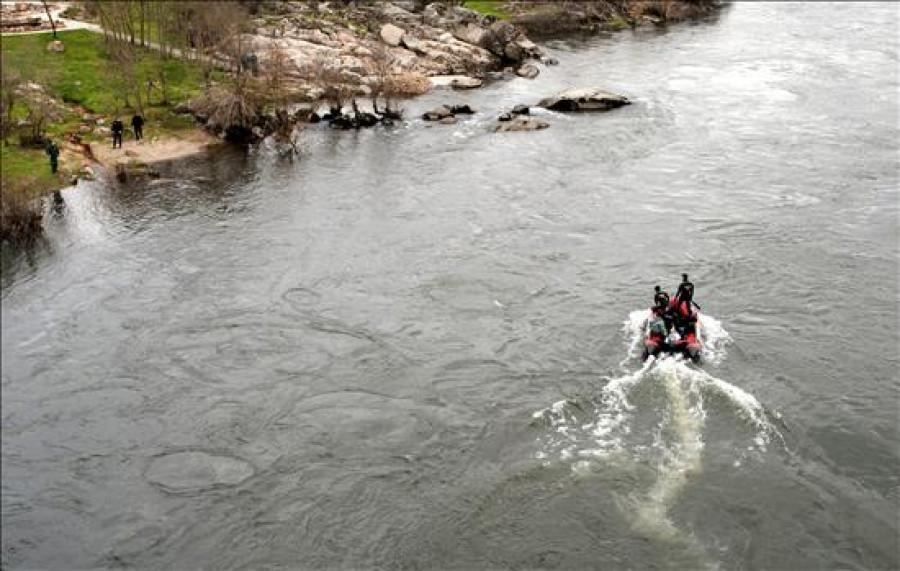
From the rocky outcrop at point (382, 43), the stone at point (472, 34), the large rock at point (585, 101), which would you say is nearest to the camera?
the large rock at point (585, 101)

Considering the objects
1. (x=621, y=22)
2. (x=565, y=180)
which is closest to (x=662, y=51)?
(x=621, y=22)

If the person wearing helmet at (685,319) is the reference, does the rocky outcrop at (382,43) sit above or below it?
above

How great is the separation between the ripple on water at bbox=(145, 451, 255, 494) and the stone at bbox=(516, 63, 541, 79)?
58573mm

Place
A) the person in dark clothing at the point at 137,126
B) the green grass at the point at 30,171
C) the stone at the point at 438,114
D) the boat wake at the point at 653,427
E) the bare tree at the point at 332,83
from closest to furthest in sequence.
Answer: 1. the boat wake at the point at 653,427
2. the green grass at the point at 30,171
3. the person in dark clothing at the point at 137,126
4. the bare tree at the point at 332,83
5. the stone at the point at 438,114

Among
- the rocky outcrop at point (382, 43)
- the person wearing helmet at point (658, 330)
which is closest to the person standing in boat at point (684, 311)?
the person wearing helmet at point (658, 330)

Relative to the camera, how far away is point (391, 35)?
8419 centimetres

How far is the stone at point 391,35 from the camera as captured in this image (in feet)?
274

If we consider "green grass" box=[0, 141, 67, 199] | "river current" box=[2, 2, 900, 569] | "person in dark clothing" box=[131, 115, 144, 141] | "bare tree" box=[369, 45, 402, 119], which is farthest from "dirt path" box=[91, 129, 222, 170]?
"bare tree" box=[369, 45, 402, 119]

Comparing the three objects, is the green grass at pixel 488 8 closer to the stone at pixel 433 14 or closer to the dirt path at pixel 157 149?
the stone at pixel 433 14

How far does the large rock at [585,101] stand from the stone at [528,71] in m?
11.6

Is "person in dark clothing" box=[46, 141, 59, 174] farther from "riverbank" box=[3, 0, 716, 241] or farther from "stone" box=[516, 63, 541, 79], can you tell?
"stone" box=[516, 63, 541, 79]

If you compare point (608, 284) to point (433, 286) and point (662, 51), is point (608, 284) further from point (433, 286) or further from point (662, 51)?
point (662, 51)

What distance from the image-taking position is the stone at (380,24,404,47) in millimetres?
83625

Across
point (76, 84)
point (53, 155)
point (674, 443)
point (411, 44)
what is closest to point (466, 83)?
point (411, 44)
